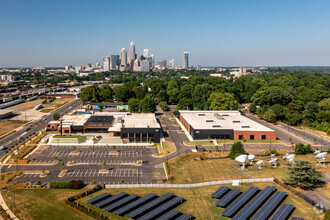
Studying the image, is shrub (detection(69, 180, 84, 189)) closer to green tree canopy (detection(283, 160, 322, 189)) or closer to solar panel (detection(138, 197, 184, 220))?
solar panel (detection(138, 197, 184, 220))

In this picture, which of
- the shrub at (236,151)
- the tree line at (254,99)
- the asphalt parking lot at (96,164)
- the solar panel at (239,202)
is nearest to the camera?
the solar panel at (239,202)

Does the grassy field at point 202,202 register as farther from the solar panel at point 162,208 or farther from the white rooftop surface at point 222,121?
the white rooftop surface at point 222,121

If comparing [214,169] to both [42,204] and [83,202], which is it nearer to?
[83,202]

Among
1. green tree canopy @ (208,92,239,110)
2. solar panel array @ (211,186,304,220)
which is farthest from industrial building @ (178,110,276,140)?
solar panel array @ (211,186,304,220)

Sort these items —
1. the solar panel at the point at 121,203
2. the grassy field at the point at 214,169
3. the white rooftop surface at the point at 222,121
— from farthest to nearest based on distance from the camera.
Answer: the white rooftop surface at the point at 222,121 < the grassy field at the point at 214,169 < the solar panel at the point at 121,203

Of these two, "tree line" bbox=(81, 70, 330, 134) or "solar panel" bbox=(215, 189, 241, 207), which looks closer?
"solar panel" bbox=(215, 189, 241, 207)

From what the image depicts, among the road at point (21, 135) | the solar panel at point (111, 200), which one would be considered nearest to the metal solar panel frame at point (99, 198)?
the solar panel at point (111, 200)

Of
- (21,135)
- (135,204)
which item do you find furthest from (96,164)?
(21,135)
